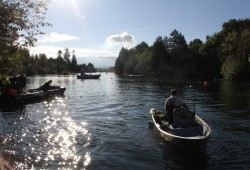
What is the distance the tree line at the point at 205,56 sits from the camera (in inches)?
3654

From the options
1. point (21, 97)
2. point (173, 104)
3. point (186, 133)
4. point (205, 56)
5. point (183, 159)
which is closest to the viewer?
point (183, 159)

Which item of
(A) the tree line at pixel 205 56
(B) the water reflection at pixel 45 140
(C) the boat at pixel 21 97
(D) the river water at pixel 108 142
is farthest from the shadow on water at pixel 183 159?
(A) the tree line at pixel 205 56

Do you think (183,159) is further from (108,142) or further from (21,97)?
(21,97)

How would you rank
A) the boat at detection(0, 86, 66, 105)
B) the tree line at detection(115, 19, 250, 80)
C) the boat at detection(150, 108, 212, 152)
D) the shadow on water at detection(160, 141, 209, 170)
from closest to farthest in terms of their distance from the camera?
the shadow on water at detection(160, 141, 209, 170) < the boat at detection(150, 108, 212, 152) < the boat at detection(0, 86, 66, 105) < the tree line at detection(115, 19, 250, 80)

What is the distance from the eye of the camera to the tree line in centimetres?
9281

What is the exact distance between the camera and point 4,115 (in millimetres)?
33000

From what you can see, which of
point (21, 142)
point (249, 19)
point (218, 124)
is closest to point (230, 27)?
point (249, 19)

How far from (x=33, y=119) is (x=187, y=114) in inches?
632

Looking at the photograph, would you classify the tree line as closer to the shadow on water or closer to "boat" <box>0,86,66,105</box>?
"boat" <box>0,86,66,105</box>

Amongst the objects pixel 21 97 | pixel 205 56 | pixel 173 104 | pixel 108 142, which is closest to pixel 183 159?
pixel 173 104

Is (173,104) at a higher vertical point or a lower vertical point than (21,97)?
higher

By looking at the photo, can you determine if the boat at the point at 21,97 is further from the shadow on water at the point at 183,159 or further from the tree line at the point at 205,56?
the tree line at the point at 205,56

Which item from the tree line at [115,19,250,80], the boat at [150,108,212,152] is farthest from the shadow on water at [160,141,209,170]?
the tree line at [115,19,250,80]

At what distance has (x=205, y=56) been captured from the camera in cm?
13188
